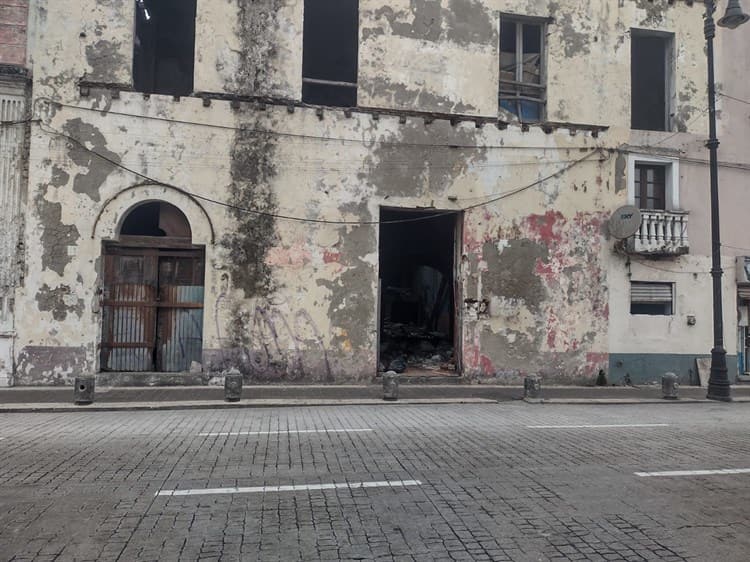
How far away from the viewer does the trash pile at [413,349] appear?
16.5 meters

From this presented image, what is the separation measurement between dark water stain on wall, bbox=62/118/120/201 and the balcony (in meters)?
14.6

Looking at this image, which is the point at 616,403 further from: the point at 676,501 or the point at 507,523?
the point at 507,523

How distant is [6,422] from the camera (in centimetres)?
958

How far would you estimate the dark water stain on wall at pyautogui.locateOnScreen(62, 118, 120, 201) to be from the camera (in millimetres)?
13719

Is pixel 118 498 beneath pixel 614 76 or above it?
beneath

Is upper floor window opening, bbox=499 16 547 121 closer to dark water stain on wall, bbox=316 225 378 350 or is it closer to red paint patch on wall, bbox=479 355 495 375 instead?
dark water stain on wall, bbox=316 225 378 350

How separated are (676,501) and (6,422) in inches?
403

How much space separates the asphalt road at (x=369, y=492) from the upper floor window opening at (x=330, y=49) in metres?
12.0

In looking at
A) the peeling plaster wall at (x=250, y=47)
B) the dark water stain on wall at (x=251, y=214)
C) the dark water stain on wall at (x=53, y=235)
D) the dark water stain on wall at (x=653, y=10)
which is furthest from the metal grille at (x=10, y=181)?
the dark water stain on wall at (x=653, y=10)

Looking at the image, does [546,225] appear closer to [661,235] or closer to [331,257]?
[661,235]

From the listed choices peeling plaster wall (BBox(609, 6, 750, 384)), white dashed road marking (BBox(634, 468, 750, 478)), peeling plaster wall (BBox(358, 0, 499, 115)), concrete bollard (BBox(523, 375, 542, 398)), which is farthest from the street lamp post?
white dashed road marking (BBox(634, 468, 750, 478))

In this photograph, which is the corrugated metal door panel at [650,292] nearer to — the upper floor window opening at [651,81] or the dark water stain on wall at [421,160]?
the upper floor window opening at [651,81]

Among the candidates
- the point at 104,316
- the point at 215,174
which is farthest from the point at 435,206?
the point at 104,316

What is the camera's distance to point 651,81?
62.0 feet
